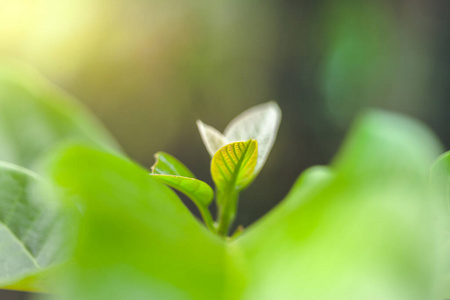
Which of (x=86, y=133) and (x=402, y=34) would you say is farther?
(x=402, y=34)

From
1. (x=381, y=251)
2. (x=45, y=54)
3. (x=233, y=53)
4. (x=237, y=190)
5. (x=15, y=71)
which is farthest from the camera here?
(x=233, y=53)

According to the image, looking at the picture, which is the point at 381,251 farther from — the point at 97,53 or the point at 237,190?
the point at 97,53

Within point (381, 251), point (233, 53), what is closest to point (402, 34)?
point (233, 53)

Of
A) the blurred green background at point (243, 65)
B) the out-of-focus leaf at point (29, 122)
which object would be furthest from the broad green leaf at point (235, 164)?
the blurred green background at point (243, 65)

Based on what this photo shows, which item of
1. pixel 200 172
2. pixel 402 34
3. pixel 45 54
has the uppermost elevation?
pixel 45 54

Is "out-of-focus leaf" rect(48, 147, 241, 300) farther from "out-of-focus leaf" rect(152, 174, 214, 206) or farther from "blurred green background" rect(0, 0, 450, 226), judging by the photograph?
"blurred green background" rect(0, 0, 450, 226)

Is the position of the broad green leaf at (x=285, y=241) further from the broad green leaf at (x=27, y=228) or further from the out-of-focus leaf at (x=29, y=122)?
the out-of-focus leaf at (x=29, y=122)

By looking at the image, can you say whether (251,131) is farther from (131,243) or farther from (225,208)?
(131,243)
